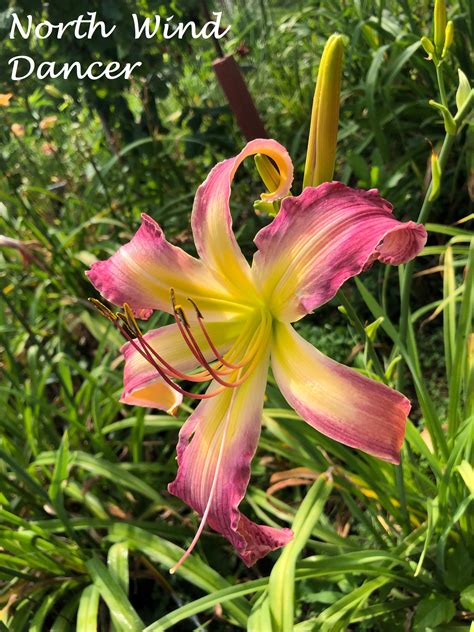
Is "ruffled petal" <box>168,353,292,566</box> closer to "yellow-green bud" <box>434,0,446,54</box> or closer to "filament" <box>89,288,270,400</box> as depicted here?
"filament" <box>89,288,270,400</box>

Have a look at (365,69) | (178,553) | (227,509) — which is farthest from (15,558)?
(365,69)

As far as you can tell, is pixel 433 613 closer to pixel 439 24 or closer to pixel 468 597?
pixel 468 597

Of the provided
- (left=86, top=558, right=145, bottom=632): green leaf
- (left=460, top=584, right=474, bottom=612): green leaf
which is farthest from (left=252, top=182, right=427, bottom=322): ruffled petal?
(left=86, top=558, right=145, bottom=632): green leaf

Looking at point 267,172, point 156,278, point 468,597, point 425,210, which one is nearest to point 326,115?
point 267,172

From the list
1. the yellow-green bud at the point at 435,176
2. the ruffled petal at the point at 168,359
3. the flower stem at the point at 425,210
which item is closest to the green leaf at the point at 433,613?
the flower stem at the point at 425,210

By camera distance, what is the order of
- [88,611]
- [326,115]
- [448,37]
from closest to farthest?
[326,115] < [448,37] < [88,611]

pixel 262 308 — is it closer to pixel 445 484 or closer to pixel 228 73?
pixel 445 484

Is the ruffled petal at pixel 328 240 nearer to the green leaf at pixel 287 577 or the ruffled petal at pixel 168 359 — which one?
the ruffled petal at pixel 168 359
